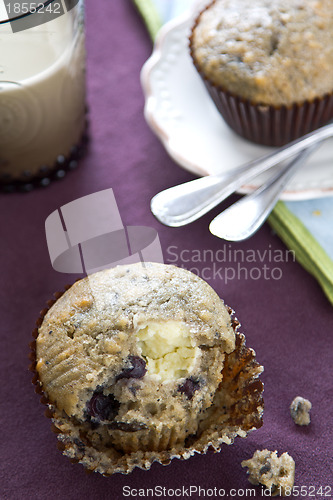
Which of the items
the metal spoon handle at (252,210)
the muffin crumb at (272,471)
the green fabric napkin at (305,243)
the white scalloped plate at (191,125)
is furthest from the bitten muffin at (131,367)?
the white scalloped plate at (191,125)

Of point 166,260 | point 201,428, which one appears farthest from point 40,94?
point 201,428

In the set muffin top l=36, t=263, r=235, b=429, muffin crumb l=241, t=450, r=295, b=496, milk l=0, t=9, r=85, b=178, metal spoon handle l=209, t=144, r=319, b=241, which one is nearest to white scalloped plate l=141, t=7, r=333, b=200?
metal spoon handle l=209, t=144, r=319, b=241

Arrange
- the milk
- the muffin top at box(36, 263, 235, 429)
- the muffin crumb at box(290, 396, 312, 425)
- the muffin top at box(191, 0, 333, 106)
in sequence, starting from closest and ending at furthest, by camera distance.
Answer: the muffin top at box(36, 263, 235, 429) < the muffin crumb at box(290, 396, 312, 425) < the milk < the muffin top at box(191, 0, 333, 106)

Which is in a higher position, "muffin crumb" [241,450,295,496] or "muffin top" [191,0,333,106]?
"muffin top" [191,0,333,106]

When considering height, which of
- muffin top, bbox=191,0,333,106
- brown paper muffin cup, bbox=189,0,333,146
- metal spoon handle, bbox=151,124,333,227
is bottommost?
metal spoon handle, bbox=151,124,333,227

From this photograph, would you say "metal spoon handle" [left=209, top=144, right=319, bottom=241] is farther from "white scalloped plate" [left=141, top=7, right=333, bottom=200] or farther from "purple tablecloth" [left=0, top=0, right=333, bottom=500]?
"purple tablecloth" [left=0, top=0, right=333, bottom=500]

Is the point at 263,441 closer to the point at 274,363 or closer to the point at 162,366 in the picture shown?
the point at 274,363
